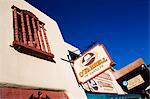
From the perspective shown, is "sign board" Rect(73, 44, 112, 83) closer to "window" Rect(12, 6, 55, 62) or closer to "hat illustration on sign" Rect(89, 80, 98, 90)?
"window" Rect(12, 6, 55, 62)

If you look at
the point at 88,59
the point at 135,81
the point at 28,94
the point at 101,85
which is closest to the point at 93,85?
the point at 101,85

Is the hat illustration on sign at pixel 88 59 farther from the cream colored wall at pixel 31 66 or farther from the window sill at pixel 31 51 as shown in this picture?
the window sill at pixel 31 51

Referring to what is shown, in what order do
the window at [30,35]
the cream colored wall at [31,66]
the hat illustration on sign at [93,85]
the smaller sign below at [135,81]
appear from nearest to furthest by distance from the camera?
the cream colored wall at [31,66] < the window at [30,35] < the hat illustration on sign at [93,85] < the smaller sign below at [135,81]

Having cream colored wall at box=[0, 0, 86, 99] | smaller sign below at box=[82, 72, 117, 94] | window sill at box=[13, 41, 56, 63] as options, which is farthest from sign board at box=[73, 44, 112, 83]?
window sill at box=[13, 41, 56, 63]

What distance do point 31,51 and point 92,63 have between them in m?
2.28

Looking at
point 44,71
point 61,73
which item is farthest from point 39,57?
point 61,73

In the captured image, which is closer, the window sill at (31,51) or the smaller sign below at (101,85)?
the window sill at (31,51)

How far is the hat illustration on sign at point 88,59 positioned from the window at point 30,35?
1274 mm

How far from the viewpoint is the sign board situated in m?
8.04

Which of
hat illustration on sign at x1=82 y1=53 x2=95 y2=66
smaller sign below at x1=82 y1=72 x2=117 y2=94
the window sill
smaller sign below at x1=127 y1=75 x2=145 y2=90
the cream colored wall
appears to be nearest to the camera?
the cream colored wall

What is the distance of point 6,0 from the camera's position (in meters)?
7.88

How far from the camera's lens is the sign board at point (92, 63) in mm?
8039

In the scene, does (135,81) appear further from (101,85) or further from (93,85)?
(93,85)

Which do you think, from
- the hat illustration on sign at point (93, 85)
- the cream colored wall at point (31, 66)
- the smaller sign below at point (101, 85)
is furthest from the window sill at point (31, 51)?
the hat illustration on sign at point (93, 85)
